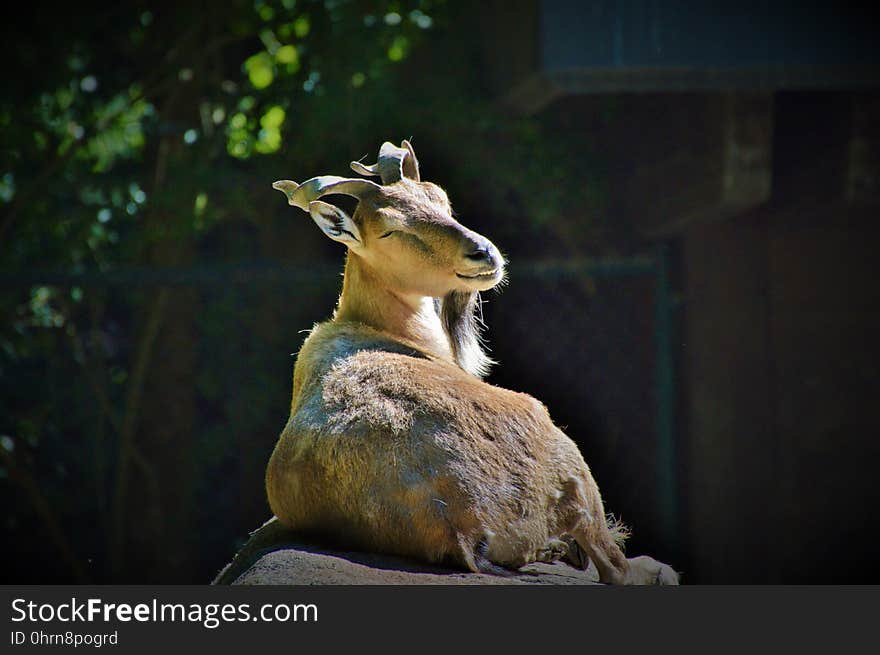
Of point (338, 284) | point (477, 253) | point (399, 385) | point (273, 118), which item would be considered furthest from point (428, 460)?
point (273, 118)

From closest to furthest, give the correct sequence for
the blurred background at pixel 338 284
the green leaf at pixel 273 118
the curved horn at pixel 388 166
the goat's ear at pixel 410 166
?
the curved horn at pixel 388 166 → the goat's ear at pixel 410 166 → the blurred background at pixel 338 284 → the green leaf at pixel 273 118

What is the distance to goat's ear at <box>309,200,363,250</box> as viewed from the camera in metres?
3.77

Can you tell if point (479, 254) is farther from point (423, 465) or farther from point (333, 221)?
point (423, 465)

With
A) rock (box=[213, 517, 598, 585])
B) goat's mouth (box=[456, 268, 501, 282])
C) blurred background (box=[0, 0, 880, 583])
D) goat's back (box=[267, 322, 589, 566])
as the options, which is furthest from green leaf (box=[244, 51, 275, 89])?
rock (box=[213, 517, 598, 585])

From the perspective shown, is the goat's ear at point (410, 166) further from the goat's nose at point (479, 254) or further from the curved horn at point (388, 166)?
the goat's nose at point (479, 254)

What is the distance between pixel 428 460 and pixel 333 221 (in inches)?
39.4

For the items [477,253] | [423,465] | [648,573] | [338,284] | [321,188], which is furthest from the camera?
[338,284]

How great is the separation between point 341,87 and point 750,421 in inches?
124

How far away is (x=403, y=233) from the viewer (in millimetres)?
3818

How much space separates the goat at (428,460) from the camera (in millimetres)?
3123

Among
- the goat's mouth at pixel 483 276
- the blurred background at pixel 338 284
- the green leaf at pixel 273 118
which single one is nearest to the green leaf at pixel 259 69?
the blurred background at pixel 338 284

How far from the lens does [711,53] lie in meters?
6.21

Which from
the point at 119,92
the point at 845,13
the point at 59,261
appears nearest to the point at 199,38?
the point at 119,92

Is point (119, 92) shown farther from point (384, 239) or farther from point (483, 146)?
point (384, 239)
